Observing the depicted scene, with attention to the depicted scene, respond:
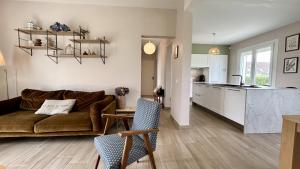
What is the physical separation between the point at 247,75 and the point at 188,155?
206 inches

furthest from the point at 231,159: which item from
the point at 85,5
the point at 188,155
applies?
the point at 85,5

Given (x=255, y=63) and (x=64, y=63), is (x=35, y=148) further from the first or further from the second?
(x=255, y=63)

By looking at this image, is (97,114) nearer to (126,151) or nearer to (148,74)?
(126,151)

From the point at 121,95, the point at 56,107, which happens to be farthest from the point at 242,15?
the point at 56,107

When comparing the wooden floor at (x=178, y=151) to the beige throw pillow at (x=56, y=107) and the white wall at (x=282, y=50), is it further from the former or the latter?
the white wall at (x=282, y=50)

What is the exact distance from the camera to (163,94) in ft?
18.0

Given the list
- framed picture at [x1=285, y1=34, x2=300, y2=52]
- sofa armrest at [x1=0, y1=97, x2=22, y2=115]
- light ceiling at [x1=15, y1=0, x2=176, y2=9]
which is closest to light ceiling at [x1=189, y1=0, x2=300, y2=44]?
framed picture at [x1=285, y1=34, x2=300, y2=52]

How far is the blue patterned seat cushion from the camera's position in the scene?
1.46 m

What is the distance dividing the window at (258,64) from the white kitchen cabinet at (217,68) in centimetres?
90

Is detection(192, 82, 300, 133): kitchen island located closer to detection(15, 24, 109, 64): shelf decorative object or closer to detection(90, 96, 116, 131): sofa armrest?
detection(90, 96, 116, 131): sofa armrest

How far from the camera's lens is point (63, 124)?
2.66 metres

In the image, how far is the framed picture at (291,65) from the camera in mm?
4113

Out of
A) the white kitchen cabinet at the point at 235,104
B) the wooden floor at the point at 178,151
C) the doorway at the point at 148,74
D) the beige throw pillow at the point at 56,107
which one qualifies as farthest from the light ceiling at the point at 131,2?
the doorway at the point at 148,74

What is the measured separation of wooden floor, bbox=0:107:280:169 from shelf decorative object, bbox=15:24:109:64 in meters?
1.71
